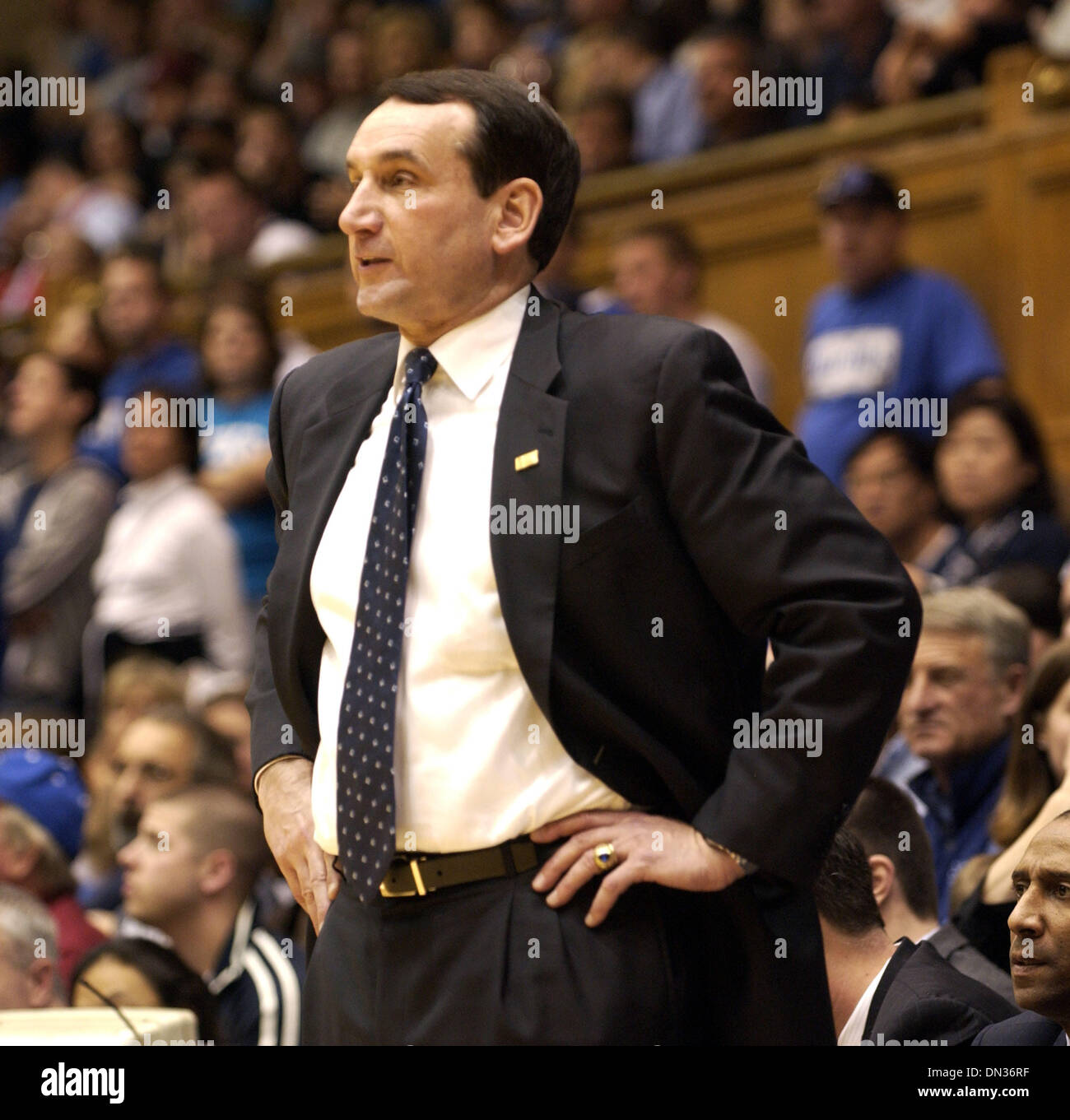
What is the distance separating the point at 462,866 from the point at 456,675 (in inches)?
7.4

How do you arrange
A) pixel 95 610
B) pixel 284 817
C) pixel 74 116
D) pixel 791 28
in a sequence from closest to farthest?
pixel 284 817
pixel 95 610
pixel 791 28
pixel 74 116

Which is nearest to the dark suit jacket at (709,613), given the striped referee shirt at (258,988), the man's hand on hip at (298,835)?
the man's hand on hip at (298,835)

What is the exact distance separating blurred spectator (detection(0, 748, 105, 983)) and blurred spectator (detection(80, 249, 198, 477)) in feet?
6.84

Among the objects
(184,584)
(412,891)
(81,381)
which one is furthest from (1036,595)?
(81,381)

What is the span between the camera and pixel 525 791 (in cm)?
175

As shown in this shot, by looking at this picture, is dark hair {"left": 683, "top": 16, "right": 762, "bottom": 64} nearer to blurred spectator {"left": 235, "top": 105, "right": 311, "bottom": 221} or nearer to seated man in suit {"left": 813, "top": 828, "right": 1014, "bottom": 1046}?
blurred spectator {"left": 235, "top": 105, "right": 311, "bottom": 221}

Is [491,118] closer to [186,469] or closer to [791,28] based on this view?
[186,469]

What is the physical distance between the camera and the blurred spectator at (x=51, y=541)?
5.45 metres

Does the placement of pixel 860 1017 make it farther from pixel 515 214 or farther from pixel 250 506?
pixel 250 506

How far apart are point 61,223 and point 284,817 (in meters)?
6.68

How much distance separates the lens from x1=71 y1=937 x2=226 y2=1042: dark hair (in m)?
3.00

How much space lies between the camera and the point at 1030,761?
2945mm

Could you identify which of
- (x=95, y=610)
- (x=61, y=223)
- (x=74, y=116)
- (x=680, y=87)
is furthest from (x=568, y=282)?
(x=74, y=116)

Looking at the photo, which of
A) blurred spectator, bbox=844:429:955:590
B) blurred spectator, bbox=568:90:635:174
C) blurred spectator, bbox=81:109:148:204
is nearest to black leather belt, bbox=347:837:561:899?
blurred spectator, bbox=844:429:955:590
